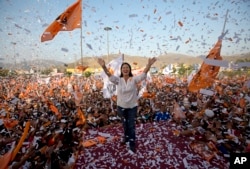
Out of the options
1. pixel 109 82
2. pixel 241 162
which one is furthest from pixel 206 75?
pixel 241 162

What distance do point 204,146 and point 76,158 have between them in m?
2.56

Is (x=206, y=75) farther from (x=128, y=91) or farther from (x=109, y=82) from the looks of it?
(x=128, y=91)

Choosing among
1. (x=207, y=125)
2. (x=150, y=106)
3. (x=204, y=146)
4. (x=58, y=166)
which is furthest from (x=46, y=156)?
(x=150, y=106)

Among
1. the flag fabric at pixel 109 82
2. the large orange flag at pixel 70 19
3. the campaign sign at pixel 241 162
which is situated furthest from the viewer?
the flag fabric at pixel 109 82

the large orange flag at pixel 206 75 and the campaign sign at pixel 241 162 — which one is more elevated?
the large orange flag at pixel 206 75

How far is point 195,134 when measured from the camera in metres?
5.48

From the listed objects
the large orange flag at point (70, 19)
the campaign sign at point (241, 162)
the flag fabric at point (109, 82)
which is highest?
the large orange flag at point (70, 19)

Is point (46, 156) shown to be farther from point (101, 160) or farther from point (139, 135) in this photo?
point (139, 135)

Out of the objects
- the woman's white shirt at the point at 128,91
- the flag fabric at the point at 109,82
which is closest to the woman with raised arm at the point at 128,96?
the woman's white shirt at the point at 128,91

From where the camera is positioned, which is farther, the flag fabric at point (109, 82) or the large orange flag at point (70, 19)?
the flag fabric at point (109, 82)

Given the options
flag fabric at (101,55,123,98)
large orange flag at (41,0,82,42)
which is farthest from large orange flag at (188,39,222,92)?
large orange flag at (41,0,82,42)

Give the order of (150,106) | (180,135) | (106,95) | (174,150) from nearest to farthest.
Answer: (174,150) → (180,135) → (106,95) → (150,106)

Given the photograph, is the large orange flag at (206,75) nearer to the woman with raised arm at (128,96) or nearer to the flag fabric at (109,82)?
the flag fabric at (109,82)

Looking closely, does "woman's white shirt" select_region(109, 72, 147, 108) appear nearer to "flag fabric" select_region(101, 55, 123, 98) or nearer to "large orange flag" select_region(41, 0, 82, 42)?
"large orange flag" select_region(41, 0, 82, 42)
